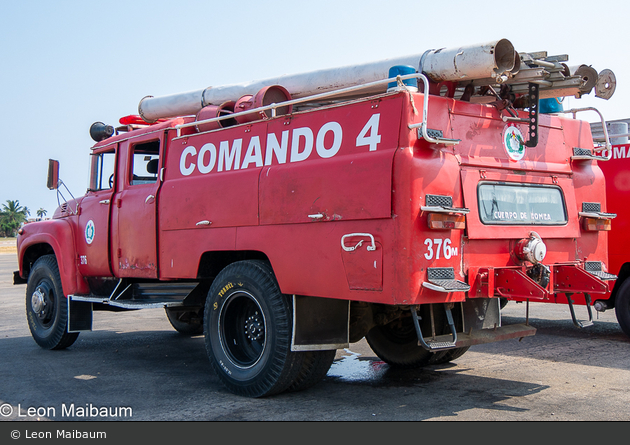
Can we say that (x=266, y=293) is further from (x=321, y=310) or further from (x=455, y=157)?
(x=455, y=157)

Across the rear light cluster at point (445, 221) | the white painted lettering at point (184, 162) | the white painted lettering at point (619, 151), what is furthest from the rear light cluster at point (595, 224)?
the white painted lettering at point (184, 162)

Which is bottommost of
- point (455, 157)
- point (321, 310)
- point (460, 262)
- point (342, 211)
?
point (321, 310)

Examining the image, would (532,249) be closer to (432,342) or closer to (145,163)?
(432,342)

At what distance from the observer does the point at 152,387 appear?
5801mm

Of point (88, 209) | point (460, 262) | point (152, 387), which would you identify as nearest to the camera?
point (460, 262)

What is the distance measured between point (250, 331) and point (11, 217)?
401 ft

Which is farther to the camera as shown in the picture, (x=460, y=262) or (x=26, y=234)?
(x=26, y=234)

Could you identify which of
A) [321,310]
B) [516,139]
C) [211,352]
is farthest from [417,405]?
[516,139]

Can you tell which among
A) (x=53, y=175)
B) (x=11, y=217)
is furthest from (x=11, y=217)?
(x=53, y=175)

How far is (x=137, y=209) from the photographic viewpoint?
22.6 feet

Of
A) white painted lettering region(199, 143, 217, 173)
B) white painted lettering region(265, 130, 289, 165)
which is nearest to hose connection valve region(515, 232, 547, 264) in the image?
white painted lettering region(265, 130, 289, 165)

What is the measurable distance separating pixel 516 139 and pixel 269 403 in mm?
3173

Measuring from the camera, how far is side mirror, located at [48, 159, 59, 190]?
828 centimetres

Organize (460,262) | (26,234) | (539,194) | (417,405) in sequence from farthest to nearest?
(26,234) < (539,194) < (417,405) < (460,262)
